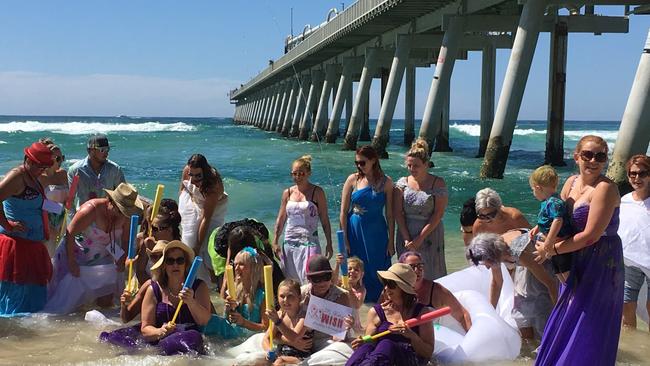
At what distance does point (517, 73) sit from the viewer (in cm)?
1811

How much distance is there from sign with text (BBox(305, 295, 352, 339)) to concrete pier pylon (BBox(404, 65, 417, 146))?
115ft

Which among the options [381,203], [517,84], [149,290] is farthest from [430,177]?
[517,84]

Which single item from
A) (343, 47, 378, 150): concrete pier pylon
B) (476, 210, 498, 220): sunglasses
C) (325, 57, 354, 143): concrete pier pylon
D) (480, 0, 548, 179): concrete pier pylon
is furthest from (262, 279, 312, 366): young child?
(325, 57, 354, 143): concrete pier pylon

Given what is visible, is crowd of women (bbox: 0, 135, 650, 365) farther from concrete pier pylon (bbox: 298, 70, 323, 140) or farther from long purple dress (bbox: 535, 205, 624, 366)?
concrete pier pylon (bbox: 298, 70, 323, 140)

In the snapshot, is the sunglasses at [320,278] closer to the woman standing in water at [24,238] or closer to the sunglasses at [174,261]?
the sunglasses at [174,261]

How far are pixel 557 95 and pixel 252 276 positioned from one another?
23.4 metres

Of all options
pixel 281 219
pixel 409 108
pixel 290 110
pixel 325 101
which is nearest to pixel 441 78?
pixel 409 108

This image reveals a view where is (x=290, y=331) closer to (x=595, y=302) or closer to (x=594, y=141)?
(x=595, y=302)

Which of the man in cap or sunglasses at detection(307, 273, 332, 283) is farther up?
the man in cap

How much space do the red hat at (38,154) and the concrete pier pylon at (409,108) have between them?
33997mm

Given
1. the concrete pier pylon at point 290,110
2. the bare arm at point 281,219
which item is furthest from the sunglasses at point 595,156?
the concrete pier pylon at point 290,110

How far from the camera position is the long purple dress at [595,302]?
12.5 feet

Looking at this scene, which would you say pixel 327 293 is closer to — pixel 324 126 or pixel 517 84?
pixel 517 84

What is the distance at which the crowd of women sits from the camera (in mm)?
3840
